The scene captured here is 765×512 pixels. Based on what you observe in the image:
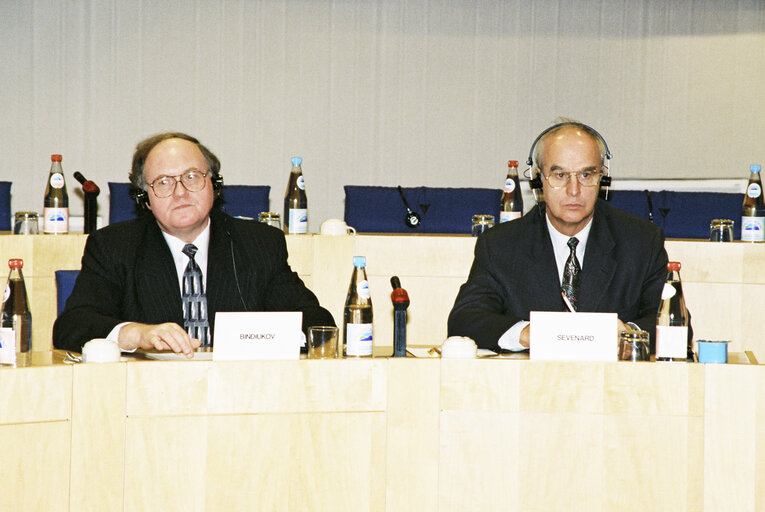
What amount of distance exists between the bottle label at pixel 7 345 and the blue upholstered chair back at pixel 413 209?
2128mm

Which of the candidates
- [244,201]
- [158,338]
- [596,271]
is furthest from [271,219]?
[158,338]


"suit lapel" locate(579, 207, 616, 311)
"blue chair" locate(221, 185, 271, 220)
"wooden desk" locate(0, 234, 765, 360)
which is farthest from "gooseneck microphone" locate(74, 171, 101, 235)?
"suit lapel" locate(579, 207, 616, 311)

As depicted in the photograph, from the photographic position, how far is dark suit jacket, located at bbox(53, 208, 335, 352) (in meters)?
2.46

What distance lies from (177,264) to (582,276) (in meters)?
1.16

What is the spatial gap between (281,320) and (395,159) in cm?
461

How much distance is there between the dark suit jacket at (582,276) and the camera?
2521mm

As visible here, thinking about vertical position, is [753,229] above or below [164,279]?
above

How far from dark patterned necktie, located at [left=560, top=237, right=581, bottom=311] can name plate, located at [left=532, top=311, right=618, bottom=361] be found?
2.63 ft

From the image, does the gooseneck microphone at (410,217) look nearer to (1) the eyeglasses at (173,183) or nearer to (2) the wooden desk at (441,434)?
(1) the eyeglasses at (173,183)

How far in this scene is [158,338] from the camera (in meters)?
1.94

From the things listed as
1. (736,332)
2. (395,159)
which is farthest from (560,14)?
(736,332)

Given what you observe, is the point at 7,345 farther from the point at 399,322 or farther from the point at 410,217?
the point at 410,217

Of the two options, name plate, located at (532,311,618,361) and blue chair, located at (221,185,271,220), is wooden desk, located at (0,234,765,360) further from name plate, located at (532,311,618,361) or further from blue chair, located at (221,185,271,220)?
name plate, located at (532,311,618,361)

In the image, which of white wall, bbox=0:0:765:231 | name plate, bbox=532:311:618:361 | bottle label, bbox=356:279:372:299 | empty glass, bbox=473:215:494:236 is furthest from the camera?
white wall, bbox=0:0:765:231
